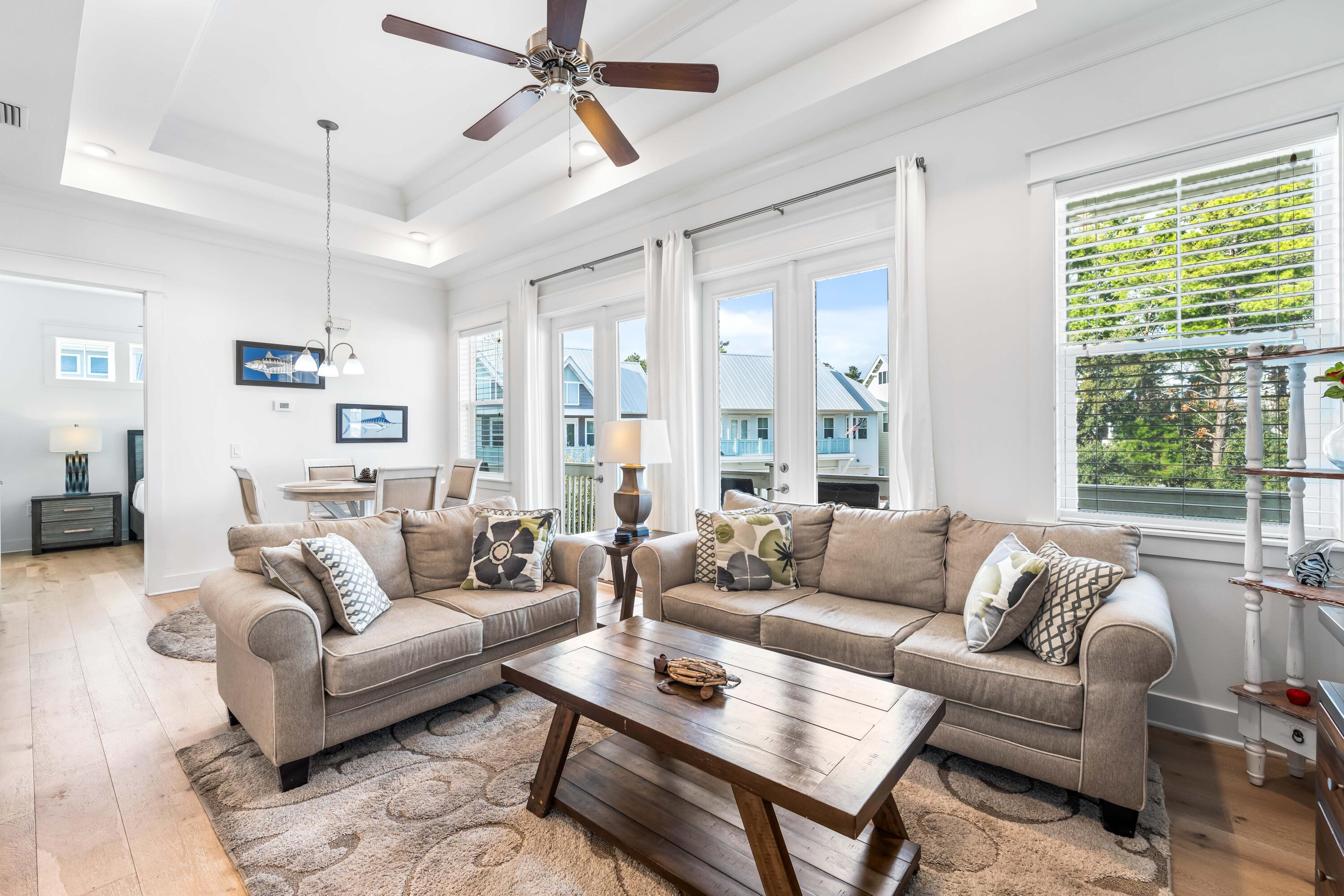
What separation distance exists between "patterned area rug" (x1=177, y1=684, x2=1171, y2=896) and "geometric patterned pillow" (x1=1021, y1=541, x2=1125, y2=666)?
48 cm

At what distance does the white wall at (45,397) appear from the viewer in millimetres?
6148

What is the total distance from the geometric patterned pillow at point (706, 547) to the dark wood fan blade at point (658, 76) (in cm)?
193

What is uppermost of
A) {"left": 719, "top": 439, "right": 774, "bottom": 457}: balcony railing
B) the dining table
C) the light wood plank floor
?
{"left": 719, "top": 439, "right": 774, "bottom": 457}: balcony railing

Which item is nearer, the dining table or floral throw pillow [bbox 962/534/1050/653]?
floral throw pillow [bbox 962/534/1050/653]

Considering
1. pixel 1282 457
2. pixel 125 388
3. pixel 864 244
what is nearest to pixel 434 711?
pixel 864 244

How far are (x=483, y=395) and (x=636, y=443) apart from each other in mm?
3171

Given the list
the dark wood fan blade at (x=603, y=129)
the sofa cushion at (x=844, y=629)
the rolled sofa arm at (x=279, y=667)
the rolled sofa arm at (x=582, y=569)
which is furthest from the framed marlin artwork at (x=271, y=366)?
the sofa cushion at (x=844, y=629)

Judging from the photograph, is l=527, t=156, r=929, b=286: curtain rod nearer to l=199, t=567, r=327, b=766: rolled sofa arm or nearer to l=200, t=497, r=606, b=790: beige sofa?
l=200, t=497, r=606, b=790: beige sofa

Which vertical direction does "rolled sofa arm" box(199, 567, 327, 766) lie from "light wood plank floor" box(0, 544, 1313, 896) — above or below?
above

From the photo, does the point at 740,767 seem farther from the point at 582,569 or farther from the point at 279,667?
the point at 582,569

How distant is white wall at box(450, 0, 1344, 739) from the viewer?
2.28m

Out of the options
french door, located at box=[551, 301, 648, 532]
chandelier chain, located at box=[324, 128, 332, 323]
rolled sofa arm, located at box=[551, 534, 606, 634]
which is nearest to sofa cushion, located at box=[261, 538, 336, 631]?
rolled sofa arm, located at box=[551, 534, 606, 634]

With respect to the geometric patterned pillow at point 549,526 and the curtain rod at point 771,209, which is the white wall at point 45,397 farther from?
the geometric patterned pillow at point 549,526

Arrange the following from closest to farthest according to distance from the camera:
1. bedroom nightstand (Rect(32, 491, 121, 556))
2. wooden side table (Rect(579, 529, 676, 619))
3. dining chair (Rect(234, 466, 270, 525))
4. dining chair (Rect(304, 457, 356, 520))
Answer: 1. wooden side table (Rect(579, 529, 676, 619))
2. dining chair (Rect(234, 466, 270, 525))
3. dining chair (Rect(304, 457, 356, 520))
4. bedroom nightstand (Rect(32, 491, 121, 556))
